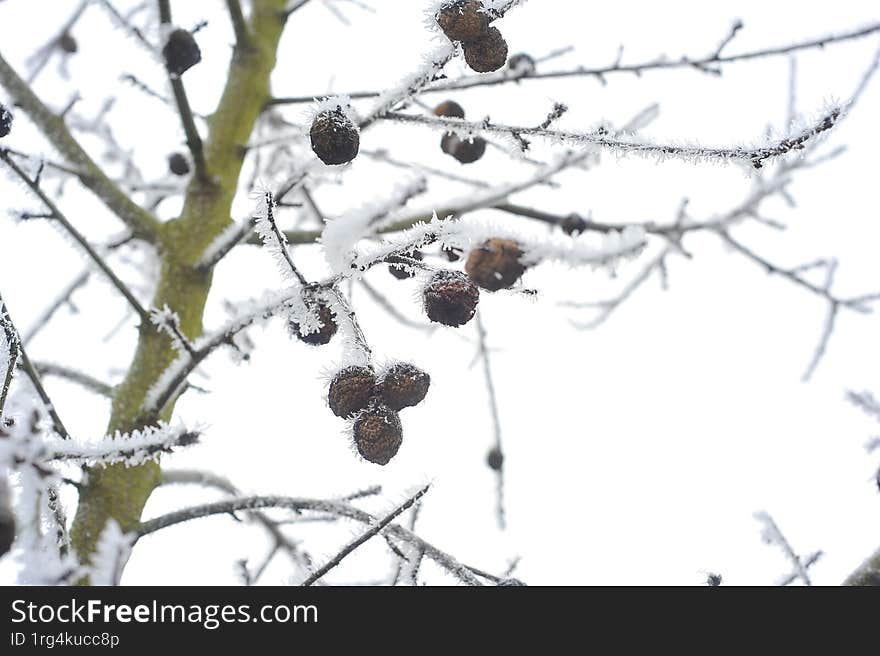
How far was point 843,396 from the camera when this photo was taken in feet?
7.98

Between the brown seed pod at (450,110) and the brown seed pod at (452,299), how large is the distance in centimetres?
145

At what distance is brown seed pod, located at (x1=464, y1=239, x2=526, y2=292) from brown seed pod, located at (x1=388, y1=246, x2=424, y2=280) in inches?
8.9

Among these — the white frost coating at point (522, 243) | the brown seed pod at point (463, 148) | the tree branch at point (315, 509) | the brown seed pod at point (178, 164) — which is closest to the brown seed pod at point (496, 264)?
the white frost coating at point (522, 243)

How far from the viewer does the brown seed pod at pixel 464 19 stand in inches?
58.6

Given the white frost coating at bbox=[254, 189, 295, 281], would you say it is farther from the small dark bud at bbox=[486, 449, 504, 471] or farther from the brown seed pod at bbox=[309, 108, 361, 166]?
the small dark bud at bbox=[486, 449, 504, 471]

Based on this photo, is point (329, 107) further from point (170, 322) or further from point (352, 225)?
point (170, 322)

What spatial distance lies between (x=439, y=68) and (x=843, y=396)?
1697mm

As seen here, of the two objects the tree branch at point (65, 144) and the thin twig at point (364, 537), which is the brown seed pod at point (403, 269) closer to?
the thin twig at point (364, 537)
